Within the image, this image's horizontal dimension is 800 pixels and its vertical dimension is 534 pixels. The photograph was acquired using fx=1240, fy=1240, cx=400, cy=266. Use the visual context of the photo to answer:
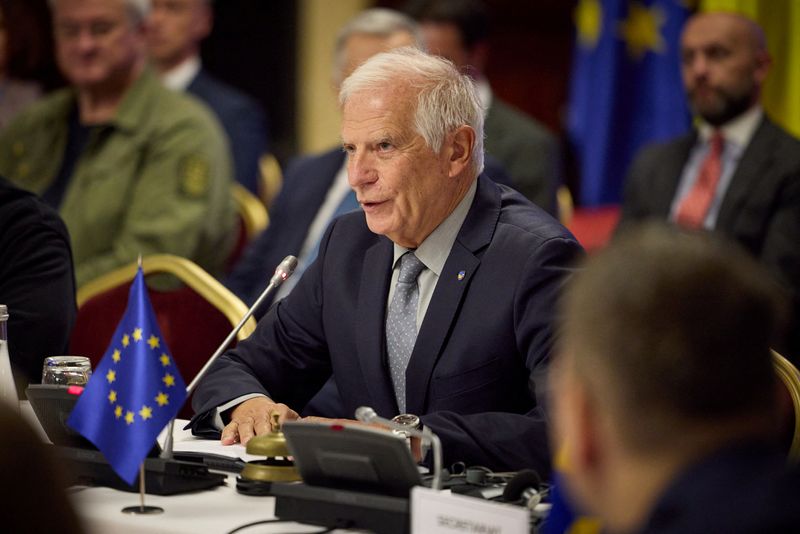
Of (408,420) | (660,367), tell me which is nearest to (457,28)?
(408,420)

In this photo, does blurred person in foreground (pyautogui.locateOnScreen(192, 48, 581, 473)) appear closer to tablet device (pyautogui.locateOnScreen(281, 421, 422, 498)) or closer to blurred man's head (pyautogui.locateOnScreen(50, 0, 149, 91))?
tablet device (pyautogui.locateOnScreen(281, 421, 422, 498))

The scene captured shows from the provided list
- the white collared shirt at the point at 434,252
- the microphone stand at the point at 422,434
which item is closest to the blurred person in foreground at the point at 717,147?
the white collared shirt at the point at 434,252

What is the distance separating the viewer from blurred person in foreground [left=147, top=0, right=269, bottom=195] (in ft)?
20.9

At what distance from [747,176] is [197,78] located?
10.1ft

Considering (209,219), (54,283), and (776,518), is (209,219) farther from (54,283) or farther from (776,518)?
(776,518)

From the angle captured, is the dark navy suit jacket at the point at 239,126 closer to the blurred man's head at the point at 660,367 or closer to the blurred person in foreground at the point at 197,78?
the blurred person in foreground at the point at 197,78

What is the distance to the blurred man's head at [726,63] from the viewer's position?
5.12m

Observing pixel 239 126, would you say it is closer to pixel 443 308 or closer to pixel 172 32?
pixel 172 32

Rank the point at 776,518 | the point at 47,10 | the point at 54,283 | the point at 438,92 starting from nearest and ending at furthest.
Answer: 1. the point at 776,518
2. the point at 438,92
3. the point at 54,283
4. the point at 47,10

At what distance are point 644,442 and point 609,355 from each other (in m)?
0.08

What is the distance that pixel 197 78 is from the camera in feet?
21.5

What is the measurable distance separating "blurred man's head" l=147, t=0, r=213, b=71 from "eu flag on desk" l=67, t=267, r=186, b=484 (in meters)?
4.60

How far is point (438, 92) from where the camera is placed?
2.76m

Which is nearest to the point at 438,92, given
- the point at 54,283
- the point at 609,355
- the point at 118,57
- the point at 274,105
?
the point at 54,283
